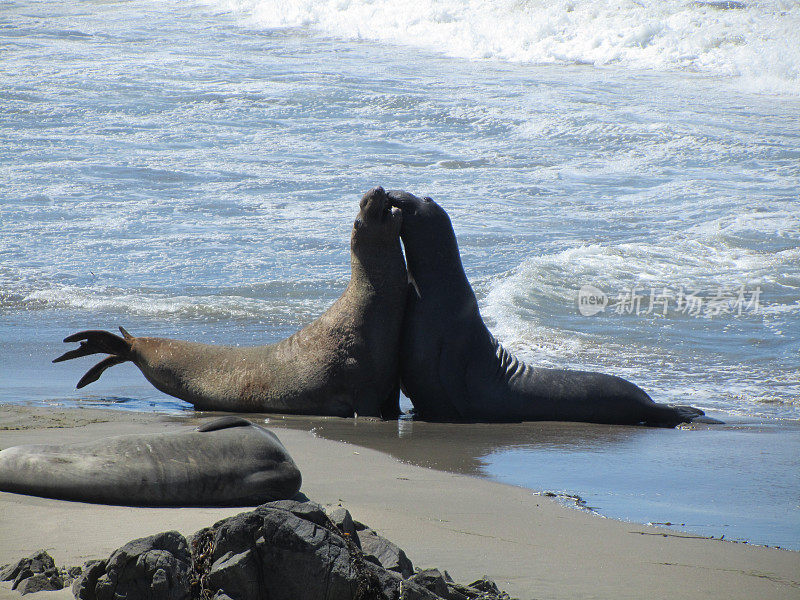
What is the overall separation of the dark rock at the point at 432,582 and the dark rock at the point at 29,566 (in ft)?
3.30

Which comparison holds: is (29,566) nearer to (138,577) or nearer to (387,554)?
(138,577)

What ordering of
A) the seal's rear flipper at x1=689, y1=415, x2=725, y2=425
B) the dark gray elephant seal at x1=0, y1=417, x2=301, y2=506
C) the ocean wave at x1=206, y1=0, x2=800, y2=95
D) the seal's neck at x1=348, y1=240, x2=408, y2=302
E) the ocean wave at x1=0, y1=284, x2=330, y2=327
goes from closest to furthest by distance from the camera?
the dark gray elephant seal at x1=0, y1=417, x2=301, y2=506 → the seal's rear flipper at x1=689, y1=415, x2=725, y2=425 → the seal's neck at x1=348, y1=240, x2=408, y2=302 → the ocean wave at x1=0, y1=284, x2=330, y2=327 → the ocean wave at x1=206, y1=0, x2=800, y2=95

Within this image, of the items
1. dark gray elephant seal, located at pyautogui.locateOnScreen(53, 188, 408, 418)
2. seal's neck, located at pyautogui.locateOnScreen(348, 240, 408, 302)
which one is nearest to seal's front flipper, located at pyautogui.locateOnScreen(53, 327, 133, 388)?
dark gray elephant seal, located at pyautogui.locateOnScreen(53, 188, 408, 418)

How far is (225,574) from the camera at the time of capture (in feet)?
8.27

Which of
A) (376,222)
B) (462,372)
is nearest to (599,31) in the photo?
(376,222)

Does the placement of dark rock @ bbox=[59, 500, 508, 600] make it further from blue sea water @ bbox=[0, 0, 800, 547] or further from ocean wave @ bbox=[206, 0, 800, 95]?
ocean wave @ bbox=[206, 0, 800, 95]

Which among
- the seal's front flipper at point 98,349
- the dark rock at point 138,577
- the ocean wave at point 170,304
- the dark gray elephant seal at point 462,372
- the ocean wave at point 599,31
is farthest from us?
the ocean wave at point 599,31

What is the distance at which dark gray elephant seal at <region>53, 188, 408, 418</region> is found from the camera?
254 inches

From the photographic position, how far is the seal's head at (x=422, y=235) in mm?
6609

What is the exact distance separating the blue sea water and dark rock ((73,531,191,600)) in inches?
84.0

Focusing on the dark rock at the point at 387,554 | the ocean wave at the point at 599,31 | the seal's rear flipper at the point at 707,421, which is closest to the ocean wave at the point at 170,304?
the seal's rear flipper at the point at 707,421

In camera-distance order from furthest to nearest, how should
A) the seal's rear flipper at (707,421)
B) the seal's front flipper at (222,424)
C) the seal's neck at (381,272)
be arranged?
the seal's neck at (381,272)
the seal's rear flipper at (707,421)
the seal's front flipper at (222,424)

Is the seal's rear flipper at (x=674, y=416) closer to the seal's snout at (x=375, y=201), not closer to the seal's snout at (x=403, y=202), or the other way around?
the seal's snout at (x=403, y=202)

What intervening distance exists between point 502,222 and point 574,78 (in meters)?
12.1
